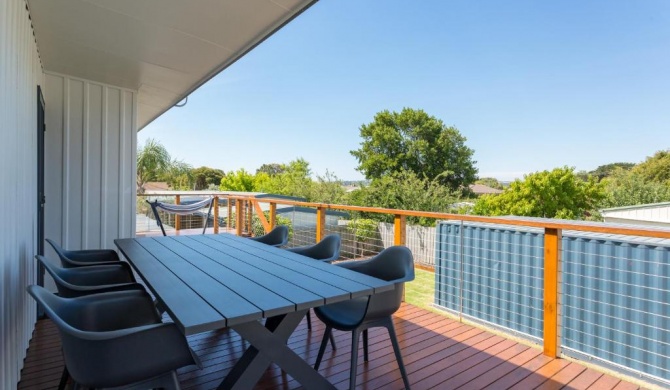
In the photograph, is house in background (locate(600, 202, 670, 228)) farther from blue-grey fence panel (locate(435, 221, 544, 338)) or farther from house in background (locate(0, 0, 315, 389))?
house in background (locate(0, 0, 315, 389))

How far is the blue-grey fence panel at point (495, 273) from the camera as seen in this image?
4668 millimetres

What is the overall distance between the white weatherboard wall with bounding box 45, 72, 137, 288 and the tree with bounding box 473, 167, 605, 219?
14969 mm

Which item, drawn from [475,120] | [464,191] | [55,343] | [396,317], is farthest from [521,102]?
[55,343]

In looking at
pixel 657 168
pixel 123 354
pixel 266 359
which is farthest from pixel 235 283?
pixel 657 168

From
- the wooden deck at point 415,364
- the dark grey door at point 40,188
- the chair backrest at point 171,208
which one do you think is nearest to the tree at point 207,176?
the chair backrest at point 171,208

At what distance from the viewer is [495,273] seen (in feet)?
17.3

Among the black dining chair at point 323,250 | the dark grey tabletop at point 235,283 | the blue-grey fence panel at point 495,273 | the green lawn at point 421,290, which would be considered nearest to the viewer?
the dark grey tabletop at point 235,283

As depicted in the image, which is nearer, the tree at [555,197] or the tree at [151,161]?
the tree at [555,197]

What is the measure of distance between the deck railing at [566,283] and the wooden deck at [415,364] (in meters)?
0.34

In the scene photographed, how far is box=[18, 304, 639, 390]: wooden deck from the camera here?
2260 mm

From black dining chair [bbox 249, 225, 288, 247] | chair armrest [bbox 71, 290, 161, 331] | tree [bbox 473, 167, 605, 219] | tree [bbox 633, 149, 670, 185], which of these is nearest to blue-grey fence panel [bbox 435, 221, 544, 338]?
black dining chair [bbox 249, 225, 288, 247]

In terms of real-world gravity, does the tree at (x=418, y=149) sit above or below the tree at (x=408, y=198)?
above

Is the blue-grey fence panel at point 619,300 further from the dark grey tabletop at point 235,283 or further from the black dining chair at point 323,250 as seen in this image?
the dark grey tabletop at point 235,283

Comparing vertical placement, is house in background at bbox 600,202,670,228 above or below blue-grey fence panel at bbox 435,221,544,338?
above
